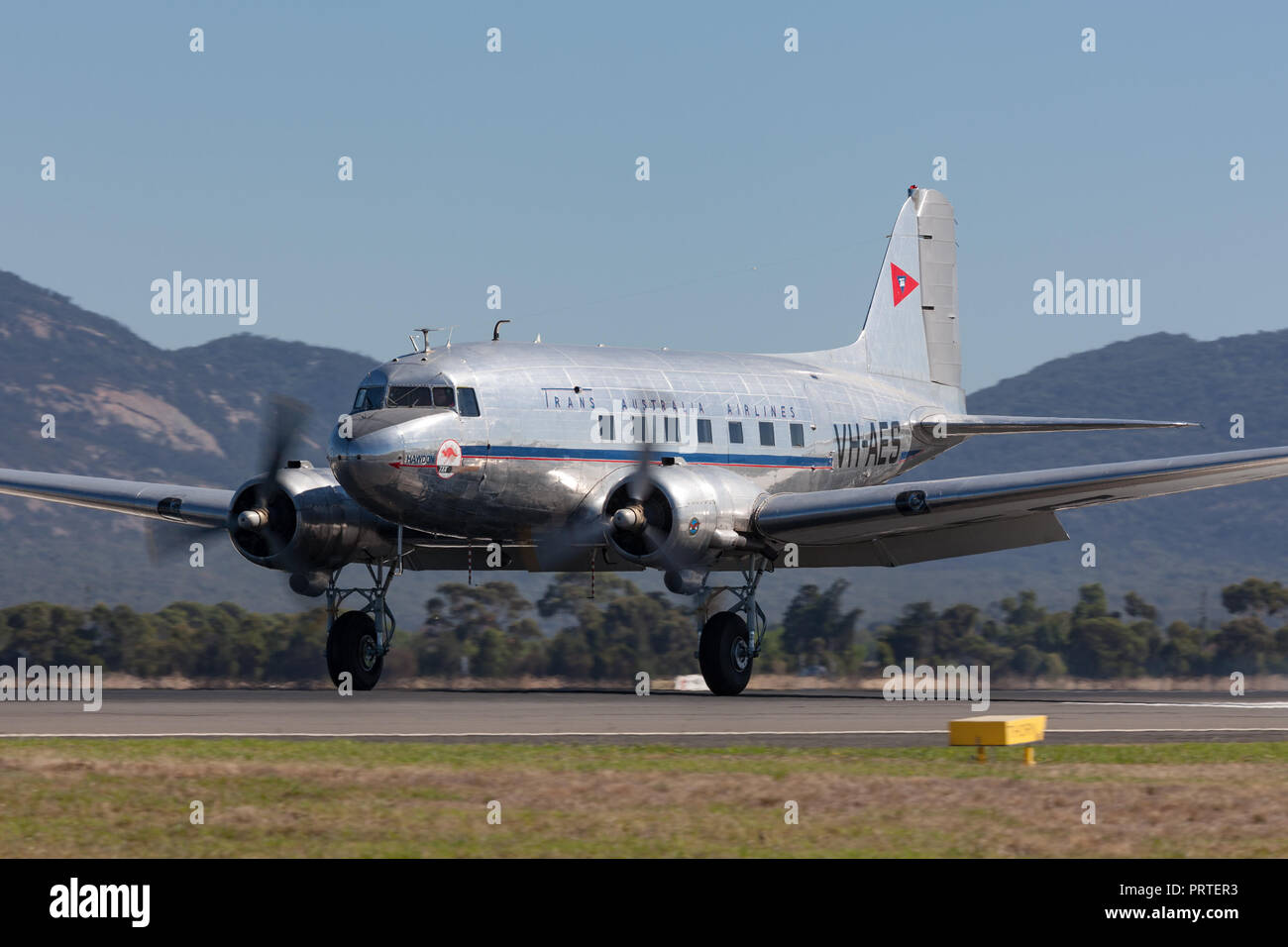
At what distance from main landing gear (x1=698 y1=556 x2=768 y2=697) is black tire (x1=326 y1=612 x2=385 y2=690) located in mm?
6219

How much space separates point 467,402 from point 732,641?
20.5 feet

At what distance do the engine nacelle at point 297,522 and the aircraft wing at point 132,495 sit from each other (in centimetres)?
162

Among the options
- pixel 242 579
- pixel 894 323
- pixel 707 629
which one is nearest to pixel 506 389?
pixel 707 629

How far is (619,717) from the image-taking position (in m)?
26.2

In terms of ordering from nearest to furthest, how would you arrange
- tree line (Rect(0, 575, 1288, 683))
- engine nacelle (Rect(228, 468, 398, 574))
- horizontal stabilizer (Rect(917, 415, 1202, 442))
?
engine nacelle (Rect(228, 468, 398, 574)) → horizontal stabilizer (Rect(917, 415, 1202, 442)) → tree line (Rect(0, 575, 1288, 683))

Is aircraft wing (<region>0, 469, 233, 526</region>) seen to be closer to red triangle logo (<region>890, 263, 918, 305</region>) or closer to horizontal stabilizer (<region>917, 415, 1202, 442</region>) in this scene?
horizontal stabilizer (<region>917, 415, 1202, 442</region>)

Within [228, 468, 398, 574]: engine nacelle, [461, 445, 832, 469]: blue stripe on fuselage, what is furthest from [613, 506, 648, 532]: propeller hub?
[228, 468, 398, 574]: engine nacelle

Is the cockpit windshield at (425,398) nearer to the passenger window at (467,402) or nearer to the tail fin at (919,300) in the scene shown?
the passenger window at (467,402)

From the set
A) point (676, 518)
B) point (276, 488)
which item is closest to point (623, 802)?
point (676, 518)

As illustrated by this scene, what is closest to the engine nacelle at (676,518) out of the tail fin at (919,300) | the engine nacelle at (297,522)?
the engine nacelle at (297,522)

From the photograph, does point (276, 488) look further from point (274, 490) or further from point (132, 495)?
point (132, 495)

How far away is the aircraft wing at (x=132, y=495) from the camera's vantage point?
3522cm

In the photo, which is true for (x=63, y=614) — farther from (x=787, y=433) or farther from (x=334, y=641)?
(x=787, y=433)

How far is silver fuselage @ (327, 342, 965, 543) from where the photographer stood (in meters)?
30.5
